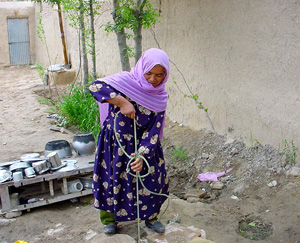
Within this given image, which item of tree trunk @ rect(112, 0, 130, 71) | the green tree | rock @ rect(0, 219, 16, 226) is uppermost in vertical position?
the green tree

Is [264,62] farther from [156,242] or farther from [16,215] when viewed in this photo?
[16,215]

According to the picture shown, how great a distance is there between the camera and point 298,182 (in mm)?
3523

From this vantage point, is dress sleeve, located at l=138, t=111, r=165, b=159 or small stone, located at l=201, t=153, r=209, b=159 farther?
small stone, located at l=201, t=153, r=209, b=159

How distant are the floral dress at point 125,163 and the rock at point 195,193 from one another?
1.18m

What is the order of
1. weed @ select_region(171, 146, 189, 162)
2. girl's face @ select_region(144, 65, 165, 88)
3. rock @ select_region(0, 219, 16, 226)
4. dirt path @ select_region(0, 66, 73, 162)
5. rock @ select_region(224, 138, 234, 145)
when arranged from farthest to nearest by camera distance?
dirt path @ select_region(0, 66, 73, 162) → weed @ select_region(171, 146, 189, 162) → rock @ select_region(224, 138, 234, 145) → rock @ select_region(0, 219, 16, 226) → girl's face @ select_region(144, 65, 165, 88)

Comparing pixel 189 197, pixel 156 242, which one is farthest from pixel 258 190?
pixel 156 242

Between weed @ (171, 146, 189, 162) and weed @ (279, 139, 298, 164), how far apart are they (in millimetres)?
1249

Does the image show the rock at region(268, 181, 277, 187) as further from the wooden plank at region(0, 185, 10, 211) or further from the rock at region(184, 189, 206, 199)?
the wooden plank at region(0, 185, 10, 211)

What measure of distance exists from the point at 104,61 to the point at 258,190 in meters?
5.34

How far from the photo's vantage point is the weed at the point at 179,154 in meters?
4.66

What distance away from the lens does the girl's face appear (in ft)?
7.95

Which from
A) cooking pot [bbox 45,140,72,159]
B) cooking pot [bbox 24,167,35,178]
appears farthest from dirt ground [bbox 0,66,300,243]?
cooking pot [bbox 45,140,72,159]

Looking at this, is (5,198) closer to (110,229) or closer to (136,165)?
(110,229)

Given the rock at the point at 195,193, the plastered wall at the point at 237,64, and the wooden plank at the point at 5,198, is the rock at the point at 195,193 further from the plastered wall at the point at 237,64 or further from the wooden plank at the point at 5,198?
the wooden plank at the point at 5,198
